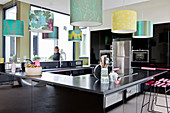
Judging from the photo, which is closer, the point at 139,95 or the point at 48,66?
the point at 139,95

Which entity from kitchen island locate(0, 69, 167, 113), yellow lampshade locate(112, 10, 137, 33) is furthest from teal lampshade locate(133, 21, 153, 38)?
kitchen island locate(0, 69, 167, 113)

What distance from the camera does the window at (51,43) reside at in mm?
6062

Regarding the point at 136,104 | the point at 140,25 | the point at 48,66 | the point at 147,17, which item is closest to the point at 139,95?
the point at 136,104

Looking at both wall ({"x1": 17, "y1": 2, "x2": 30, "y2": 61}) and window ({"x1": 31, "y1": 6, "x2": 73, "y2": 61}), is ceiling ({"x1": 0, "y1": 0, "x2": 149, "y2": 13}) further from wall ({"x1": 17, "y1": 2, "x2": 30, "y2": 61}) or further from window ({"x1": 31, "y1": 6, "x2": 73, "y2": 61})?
window ({"x1": 31, "y1": 6, "x2": 73, "y2": 61})

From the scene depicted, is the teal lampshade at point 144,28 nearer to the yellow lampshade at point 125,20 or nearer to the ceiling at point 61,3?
the yellow lampshade at point 125,20

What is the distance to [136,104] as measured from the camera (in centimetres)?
224

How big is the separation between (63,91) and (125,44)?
451 centimetres

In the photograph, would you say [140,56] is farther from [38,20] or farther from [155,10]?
[38,20]

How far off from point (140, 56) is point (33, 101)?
4307mm

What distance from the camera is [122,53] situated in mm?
6250

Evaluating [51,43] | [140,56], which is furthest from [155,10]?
[51,43]

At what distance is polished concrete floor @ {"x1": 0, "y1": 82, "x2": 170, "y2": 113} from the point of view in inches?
83.7

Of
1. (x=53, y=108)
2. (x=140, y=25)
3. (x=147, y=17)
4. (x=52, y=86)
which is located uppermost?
(x=147, y=17)

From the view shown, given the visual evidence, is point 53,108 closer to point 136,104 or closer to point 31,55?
point 136,104
